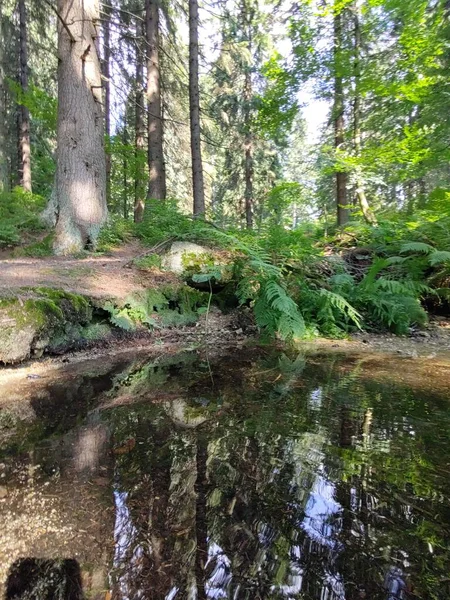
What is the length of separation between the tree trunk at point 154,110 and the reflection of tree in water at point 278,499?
32.5 ft

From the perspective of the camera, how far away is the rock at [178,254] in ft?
23.3

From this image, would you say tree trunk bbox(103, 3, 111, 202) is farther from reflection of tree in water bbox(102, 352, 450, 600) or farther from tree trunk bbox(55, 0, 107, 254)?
reflection of tree in water bbox(102, 352, 450, 600)

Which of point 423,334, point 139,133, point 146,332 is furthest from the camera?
point 139,133

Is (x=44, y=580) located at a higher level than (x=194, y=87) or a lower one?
lower

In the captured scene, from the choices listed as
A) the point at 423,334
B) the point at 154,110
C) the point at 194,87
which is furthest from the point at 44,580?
the point at 154,110

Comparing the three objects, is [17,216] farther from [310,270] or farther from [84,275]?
[310,270]

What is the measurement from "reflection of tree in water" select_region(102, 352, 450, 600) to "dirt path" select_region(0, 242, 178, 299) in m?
2.82

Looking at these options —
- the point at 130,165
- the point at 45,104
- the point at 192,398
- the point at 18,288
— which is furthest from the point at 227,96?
the point at 192,398

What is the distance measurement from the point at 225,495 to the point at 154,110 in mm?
12132

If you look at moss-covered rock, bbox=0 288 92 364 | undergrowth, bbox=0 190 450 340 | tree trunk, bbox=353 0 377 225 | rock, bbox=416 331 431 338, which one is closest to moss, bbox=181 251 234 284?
undergrowth, bbox=0 190 450 340

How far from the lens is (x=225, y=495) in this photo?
2.07 meters

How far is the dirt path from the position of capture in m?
5.45

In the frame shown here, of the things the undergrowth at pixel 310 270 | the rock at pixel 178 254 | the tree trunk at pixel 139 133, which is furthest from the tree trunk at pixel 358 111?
the tree trunk at pixel 139 133

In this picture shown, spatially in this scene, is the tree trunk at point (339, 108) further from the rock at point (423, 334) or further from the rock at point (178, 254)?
the rock at point (178, 254)
